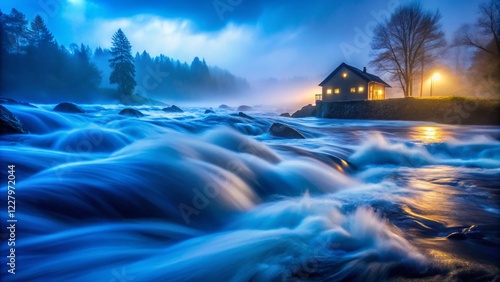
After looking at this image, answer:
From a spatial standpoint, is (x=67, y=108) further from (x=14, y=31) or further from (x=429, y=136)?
(x=14, y=31)

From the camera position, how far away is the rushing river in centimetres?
254

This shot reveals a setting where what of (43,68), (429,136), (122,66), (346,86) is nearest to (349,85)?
(346,86)

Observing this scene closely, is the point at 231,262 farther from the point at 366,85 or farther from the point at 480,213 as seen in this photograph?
the point at 366,85

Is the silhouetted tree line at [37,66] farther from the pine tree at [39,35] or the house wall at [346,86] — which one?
the house wall at [346,86]

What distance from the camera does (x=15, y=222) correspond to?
2922mm

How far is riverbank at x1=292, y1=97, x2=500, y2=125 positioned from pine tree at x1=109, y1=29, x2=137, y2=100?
40102 millimetres

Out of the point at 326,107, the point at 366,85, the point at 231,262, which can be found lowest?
the point at 231,262

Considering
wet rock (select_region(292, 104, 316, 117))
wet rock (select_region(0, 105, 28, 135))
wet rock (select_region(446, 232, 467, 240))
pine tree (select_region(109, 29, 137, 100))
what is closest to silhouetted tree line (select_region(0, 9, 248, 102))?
pine tree (select_region(109, 29, 137, 100))

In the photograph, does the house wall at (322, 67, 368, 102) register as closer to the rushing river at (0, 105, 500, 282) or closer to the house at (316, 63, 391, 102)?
the house at (316, 63, 391, 102)

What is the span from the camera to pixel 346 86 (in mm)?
39781

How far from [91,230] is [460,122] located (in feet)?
89.7

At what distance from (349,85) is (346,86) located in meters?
0.47

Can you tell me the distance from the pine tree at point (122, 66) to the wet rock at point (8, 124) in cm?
4917

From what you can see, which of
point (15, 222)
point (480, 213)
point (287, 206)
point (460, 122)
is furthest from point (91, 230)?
point (460, 122)
